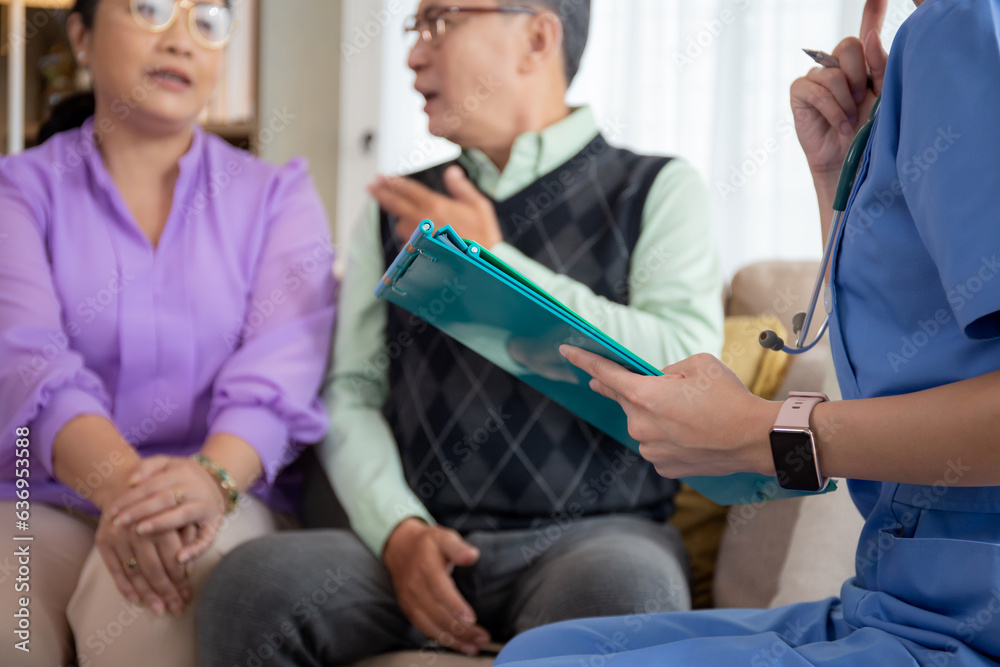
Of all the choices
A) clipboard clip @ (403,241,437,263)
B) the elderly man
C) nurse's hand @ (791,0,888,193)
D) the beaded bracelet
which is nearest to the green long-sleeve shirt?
the elderly man

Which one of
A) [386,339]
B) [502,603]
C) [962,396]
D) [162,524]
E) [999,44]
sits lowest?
[502,603]

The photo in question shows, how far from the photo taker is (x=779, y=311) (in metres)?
1.52

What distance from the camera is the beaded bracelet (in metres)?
1.18

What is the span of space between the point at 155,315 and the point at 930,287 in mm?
1091

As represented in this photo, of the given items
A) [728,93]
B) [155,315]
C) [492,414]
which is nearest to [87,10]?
[155,315]

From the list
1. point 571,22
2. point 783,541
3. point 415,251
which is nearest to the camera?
point 415,251

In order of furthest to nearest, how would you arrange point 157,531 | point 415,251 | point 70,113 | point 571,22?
point 70,113, point 571,22, point 157,531, point 415,251

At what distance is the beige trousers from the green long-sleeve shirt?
199mm

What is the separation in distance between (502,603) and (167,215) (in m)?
0.81

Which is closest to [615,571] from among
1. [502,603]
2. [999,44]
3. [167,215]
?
[502,603]

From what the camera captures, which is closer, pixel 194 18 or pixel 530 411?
pixel 530 411

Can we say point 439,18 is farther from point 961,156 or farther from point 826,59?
point 961,156

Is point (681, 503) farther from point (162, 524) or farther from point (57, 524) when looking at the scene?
point (57, 524)

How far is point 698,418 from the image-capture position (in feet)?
2.04
